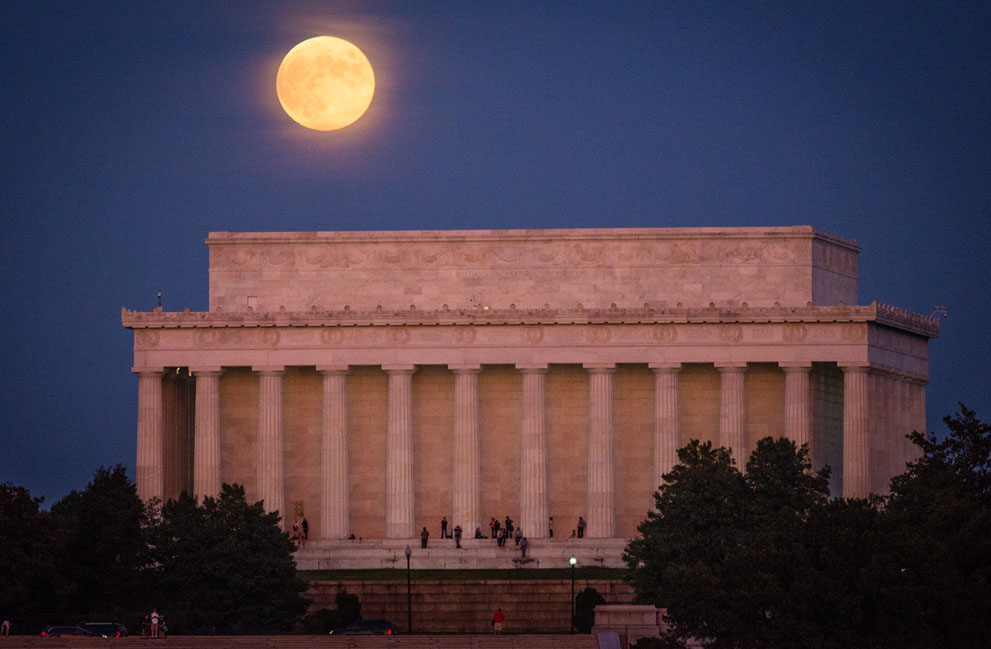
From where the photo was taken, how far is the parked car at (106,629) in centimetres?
8938

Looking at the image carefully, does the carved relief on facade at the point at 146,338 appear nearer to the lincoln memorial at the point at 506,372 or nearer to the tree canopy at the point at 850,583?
the lincoln memorial at the point at 506,372

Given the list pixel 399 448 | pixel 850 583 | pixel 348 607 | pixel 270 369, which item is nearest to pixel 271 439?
pixel 270 369

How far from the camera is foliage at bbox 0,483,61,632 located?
9262cm

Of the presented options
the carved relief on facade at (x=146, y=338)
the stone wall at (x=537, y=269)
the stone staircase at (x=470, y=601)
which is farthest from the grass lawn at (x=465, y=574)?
the stone wall at (x=537, y=269)

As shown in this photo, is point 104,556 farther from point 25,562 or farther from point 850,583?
point 850,583

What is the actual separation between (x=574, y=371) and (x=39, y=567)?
40458mm

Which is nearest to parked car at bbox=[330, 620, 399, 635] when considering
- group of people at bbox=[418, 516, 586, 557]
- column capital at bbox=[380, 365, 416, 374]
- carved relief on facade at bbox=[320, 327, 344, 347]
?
group of people at bbox=[418, 516, 586, 557]

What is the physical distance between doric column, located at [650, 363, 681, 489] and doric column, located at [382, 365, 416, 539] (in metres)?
12.9

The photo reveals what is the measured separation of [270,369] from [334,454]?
18.4ft

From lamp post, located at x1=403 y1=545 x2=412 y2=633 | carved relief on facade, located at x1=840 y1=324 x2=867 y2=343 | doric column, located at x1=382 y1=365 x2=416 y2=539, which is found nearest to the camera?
lamp post, located at x1=403 y1=545 x2=412 y2=633

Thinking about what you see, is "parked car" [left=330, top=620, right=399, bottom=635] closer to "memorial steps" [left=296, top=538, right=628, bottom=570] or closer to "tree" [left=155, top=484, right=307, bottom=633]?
"tree" [left=155, top=484, right=307, bottom=633]

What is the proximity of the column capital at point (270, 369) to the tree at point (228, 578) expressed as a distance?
83.5ft

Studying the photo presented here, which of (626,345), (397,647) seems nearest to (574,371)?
(626,345)

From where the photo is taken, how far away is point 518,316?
123125 mm
